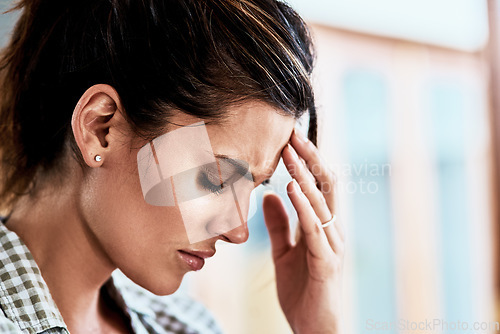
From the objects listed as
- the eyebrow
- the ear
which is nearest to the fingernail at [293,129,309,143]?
the eyebrow

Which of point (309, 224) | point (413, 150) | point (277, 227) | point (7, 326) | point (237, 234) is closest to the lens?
point (7, 326)

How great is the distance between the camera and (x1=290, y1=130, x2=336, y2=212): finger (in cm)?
74

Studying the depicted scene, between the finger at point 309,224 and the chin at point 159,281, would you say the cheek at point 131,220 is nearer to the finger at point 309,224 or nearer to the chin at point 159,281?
the chin at point 159,281

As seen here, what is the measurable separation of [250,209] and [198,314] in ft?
1.11

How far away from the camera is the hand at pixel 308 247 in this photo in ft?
2.50

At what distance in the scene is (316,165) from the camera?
80cm

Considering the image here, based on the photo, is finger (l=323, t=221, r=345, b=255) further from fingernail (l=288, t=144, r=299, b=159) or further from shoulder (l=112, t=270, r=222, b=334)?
shoulder (l=112, t=270, r=222, b=334)

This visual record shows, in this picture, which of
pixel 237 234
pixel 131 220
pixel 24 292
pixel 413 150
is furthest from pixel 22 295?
pixel 413 150

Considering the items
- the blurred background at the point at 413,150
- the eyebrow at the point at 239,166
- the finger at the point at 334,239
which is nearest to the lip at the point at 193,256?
the eyebrow at the point at 239,166

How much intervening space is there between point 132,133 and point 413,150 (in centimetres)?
159

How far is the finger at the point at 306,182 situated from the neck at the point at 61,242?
11.1 inches

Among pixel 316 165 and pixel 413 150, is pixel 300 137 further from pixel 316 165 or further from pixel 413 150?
pixel 413 150

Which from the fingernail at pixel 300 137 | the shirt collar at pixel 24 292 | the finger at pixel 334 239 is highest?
the fingernail at pixel 300 137

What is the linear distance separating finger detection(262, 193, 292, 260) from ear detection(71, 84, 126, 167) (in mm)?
339
